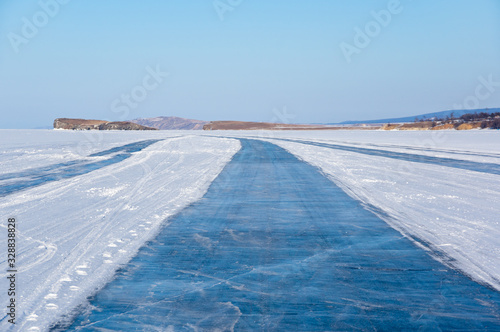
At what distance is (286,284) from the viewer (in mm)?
4562

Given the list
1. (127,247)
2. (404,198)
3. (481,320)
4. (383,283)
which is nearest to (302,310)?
(383,283)

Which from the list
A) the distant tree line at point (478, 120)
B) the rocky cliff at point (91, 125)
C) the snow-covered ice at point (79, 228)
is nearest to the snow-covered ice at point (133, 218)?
the snow-covered ice at point (79, 228)

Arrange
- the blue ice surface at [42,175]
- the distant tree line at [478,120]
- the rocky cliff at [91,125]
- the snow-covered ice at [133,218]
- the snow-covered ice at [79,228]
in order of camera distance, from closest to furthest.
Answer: the snow-covered ice at [79,228]
the snow-covered ice at [133,218]
the blue ice surface at [42,175]
the distant tree line at [478,120]
the rocky cliff at [91,125]

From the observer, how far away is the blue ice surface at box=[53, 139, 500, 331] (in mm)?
3715

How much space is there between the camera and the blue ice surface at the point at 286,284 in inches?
146

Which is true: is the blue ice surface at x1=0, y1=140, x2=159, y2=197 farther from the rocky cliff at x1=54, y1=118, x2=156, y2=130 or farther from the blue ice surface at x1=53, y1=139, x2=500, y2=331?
the rocky cliff at x1=54, y1=118, x2=156, y2=130

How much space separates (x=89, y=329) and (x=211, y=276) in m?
1.52

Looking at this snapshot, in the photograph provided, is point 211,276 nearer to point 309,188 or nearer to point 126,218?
point 126,218

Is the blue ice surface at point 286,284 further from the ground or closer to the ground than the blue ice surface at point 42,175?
further from the ground

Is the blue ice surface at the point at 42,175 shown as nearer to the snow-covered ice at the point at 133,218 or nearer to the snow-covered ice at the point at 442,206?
the snow-covered ice at the point at 133,218

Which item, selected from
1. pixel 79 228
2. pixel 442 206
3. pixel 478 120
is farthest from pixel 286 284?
pixel 478 120

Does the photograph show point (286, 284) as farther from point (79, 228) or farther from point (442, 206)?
point (442, 206)

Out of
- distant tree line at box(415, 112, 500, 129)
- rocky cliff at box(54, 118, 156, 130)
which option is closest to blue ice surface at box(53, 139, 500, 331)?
distant tree line at box(415, 112, 500, 129)

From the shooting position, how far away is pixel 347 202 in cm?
950
